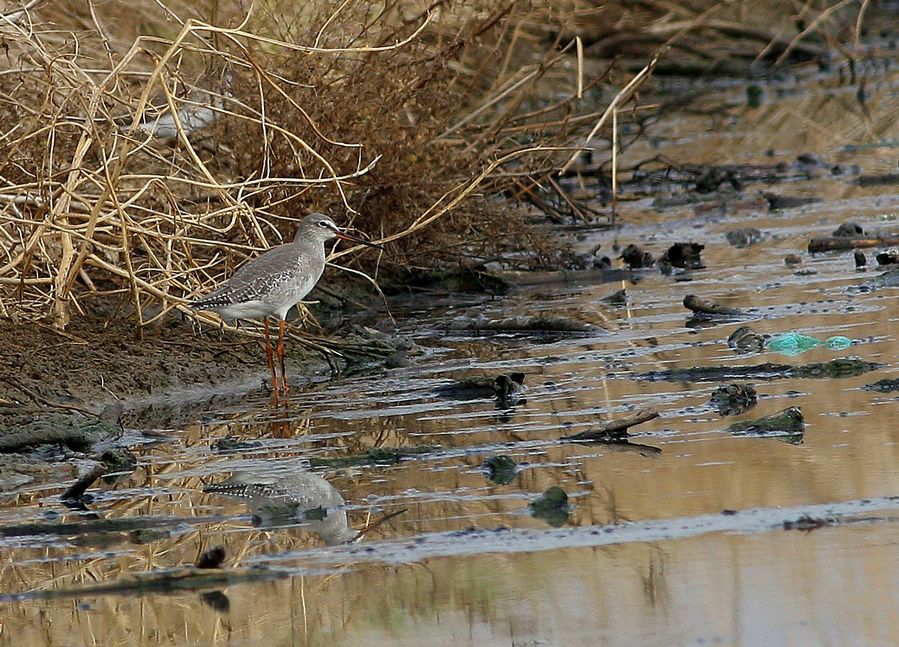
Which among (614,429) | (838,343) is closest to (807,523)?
(614,429)

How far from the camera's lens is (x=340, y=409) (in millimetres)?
7523

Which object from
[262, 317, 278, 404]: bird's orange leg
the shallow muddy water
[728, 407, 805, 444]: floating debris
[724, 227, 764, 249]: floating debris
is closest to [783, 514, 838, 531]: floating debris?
the shallow muddy water

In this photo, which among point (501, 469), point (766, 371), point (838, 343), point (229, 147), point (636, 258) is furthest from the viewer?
point (636, 258)

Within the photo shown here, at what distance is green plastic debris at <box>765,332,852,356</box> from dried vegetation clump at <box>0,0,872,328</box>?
72.2 inches

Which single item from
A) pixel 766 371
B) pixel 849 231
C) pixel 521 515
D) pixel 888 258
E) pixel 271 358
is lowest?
pixel 521 515

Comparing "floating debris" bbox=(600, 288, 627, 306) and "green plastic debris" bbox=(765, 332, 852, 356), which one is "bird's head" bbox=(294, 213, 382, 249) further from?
"green plastic debris" bbox=(765, 332, 852, 356)

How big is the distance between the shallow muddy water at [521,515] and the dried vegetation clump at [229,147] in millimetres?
977

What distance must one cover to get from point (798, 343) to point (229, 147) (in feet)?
12.9

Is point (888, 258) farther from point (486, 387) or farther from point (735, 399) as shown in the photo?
point (735, 399)

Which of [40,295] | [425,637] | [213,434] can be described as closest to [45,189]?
[40,295]

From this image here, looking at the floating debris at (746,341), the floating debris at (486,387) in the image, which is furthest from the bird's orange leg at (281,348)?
the floating debris at (746,341)

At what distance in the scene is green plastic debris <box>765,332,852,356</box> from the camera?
7785mm

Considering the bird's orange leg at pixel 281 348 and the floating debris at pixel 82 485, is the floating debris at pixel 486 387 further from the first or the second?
the floating debris at pixel 82 485

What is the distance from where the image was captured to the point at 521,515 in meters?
5.30
